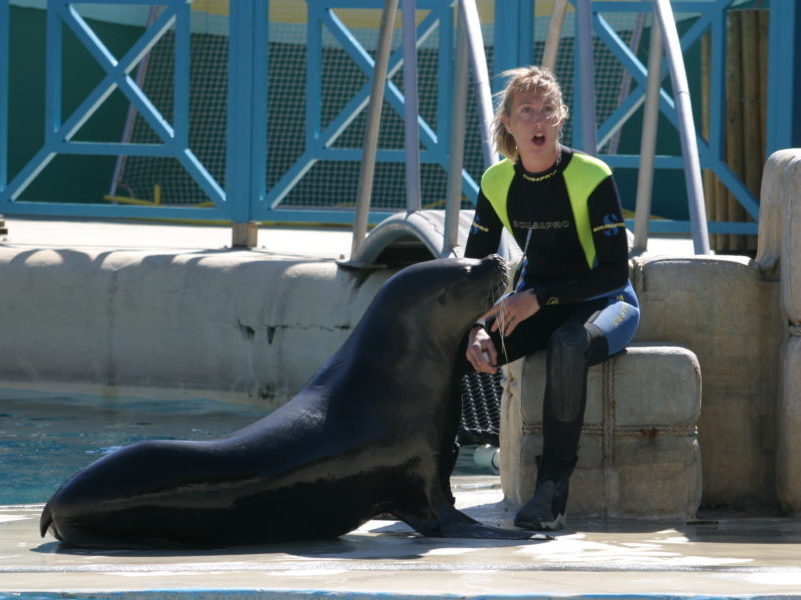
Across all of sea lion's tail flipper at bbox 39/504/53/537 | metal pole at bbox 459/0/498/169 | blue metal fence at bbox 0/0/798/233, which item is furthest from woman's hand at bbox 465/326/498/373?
blue metal fence at bbox 0/0/798/233

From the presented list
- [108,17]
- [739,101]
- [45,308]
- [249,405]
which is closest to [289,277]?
[249,405]

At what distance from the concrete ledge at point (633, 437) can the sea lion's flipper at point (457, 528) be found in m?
0.40

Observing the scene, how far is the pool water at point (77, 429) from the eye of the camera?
216 inches

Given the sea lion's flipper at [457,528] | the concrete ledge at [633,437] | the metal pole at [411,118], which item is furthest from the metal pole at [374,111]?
the sea lion's flipper at [457,528]

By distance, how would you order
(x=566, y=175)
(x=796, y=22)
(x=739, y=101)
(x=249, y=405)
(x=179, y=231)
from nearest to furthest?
(x=566, y=175)
(x=249, y=405)
(x=796, y=22)
(x=739, y=101)
(x=179, y=231)

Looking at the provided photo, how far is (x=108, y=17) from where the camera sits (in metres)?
14.4

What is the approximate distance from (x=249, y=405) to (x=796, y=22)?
12.1ft

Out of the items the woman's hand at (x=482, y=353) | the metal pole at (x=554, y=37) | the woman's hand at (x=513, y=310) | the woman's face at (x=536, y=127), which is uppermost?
the metal pole at (x=554, y=37)

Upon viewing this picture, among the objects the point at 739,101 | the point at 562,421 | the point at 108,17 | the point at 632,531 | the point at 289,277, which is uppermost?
the point at 108,17

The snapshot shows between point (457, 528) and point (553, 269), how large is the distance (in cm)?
83

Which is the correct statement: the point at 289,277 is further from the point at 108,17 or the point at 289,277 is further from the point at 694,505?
the point at 108,17

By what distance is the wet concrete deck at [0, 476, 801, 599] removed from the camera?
3.02 metres

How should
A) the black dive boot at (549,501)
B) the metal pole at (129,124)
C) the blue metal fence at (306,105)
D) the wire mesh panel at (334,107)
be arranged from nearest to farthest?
1. the black dive boot at (549,501)
2. the blue metal fence at (306,105)
3. the metal pole at (129,124)
4. the wire mesh panel at (334,107)

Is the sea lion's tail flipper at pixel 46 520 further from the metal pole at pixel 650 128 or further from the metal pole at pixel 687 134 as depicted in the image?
the metal pole at pixel 650 128
